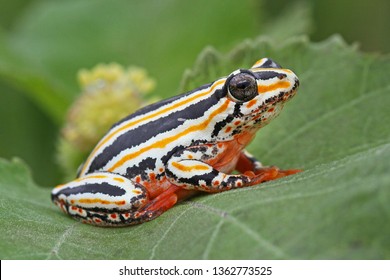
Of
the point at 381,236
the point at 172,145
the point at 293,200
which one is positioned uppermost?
the point at 172,145

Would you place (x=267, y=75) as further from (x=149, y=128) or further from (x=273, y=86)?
(x=149, y=128)

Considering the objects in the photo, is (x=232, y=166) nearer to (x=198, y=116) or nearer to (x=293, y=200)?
(x=198, y=116)

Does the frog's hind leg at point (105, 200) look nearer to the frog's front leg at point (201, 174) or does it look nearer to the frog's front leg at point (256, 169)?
the frog's front leg at point (201, 174)

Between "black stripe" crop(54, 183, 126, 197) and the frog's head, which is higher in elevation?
the frog's head

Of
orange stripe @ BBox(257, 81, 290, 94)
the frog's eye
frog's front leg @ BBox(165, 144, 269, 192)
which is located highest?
orange stripe @ BBox(257, 81, 290, 94)

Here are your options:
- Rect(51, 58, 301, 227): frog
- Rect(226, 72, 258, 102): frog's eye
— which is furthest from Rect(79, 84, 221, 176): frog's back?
Rect(226, 72, 258, 102): frog's eye

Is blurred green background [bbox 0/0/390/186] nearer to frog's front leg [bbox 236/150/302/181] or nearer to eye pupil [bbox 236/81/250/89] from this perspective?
frog's front leg [bbox 236/150/302/181]

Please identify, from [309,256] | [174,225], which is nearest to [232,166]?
[174,225]
